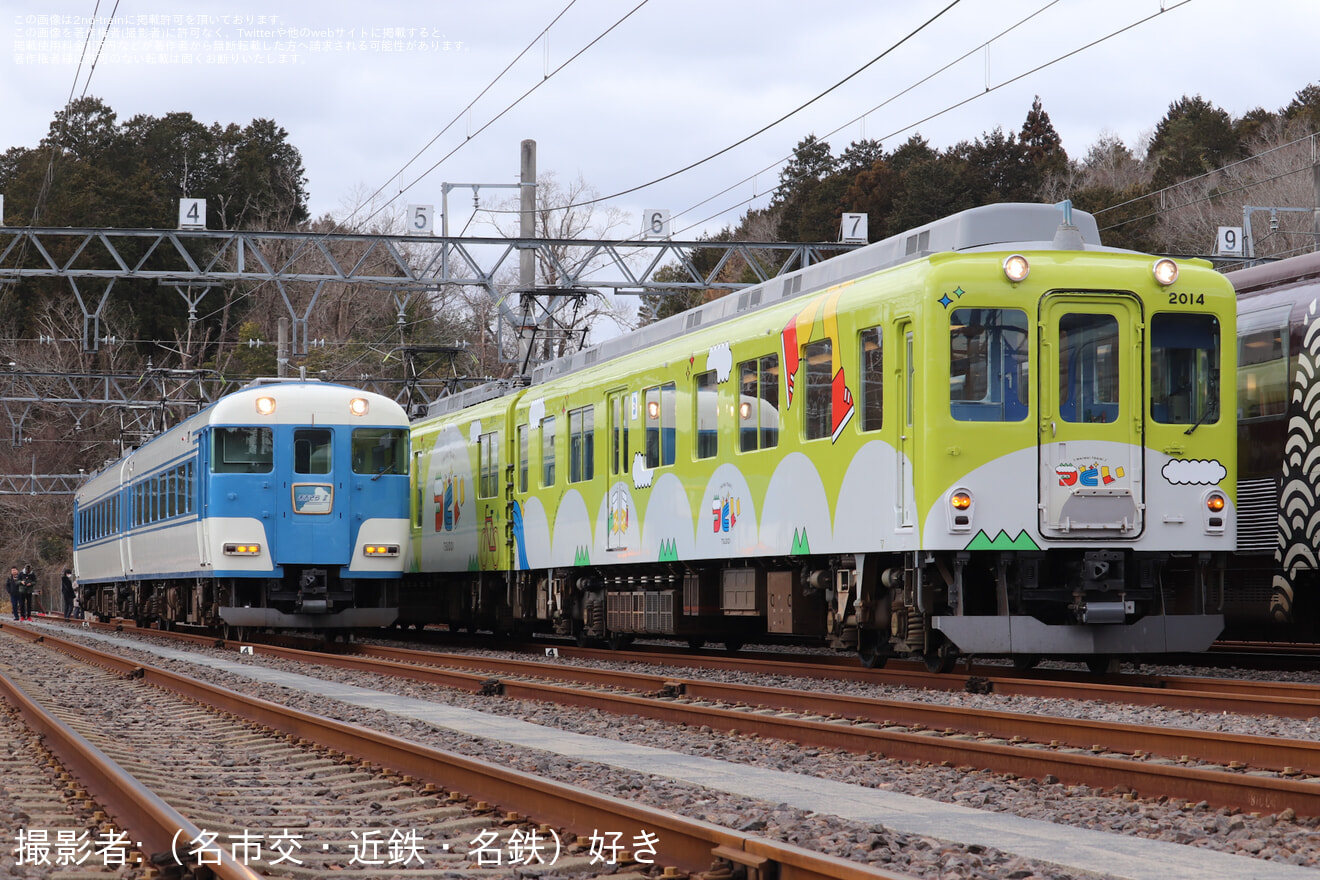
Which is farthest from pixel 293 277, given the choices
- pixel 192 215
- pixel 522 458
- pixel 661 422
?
pixel 661 422

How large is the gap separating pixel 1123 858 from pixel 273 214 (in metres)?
70.4

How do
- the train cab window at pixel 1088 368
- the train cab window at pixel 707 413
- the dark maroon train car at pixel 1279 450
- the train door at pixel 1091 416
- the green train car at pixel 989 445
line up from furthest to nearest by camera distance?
the train cab window at pixel 707 413
the dark maroon train car at pixel 1279 450
the train cab window at pixel 1088 368
the train door at pixel 1091 416
the green train car at pixel 989 445

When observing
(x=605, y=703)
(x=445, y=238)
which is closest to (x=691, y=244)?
(x=445, y=238)

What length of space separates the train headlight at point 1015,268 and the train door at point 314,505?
11582 mm

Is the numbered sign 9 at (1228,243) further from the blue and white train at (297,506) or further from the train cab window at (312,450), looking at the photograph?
the train cab window at (312,450)

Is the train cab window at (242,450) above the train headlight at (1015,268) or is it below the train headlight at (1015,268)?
below

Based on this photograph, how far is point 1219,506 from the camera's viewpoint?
12242mm

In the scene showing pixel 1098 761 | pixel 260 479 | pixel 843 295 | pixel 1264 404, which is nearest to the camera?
pixel 1098 761

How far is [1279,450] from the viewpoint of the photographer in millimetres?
13805

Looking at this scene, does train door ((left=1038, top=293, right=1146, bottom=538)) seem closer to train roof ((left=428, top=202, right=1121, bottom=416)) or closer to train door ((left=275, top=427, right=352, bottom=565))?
train roof ((left=428, top=202, right=1121, bottom=416))

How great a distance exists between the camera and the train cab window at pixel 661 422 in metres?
16.0

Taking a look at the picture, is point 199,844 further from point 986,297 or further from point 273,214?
point 273,214

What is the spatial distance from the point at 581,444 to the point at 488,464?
405 cm

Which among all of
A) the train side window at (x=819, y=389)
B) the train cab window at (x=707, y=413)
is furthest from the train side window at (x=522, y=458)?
the train side window at (x=819, y=389)
